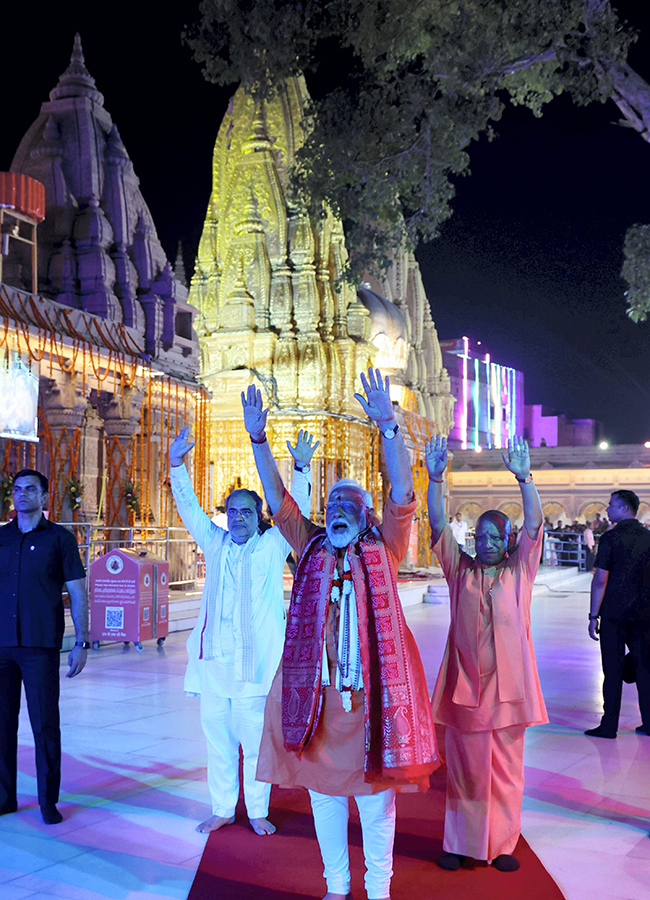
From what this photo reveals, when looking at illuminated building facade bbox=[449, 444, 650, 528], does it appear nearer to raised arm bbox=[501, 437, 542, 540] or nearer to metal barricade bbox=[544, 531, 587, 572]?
metal barricade bbox=[544, 531, 587, 572]

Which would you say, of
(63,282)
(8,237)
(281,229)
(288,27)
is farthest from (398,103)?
(281,229)

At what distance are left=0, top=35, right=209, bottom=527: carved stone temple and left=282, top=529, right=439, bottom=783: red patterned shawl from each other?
32.0ft

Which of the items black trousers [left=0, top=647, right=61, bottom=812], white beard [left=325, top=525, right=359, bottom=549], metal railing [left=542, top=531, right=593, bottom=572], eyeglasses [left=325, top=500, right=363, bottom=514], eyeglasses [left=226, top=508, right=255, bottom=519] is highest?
eyeglasses [left=325, top=500, right=363, bottom=514]

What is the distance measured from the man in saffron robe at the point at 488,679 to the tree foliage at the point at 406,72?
5.97 metres

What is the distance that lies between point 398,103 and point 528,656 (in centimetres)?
751

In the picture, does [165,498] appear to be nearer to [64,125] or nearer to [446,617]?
[446,617]

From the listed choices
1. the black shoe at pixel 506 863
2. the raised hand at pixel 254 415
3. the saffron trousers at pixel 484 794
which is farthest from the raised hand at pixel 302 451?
the black shoe at pixel 506 863

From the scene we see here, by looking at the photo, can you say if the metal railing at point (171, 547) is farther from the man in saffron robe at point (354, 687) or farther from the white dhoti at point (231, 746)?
the man in saffron robe at point (354, 687)

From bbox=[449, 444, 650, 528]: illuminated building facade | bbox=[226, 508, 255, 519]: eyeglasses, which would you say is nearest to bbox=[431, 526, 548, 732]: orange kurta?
bbox=[226, 508, 255, 519]: eyeglasses

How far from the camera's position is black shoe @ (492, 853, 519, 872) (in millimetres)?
3912

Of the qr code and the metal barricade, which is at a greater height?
the qr code

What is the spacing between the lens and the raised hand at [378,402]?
3.54m

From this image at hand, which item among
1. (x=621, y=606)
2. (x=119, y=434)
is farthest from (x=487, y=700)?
(x=119, y=434)

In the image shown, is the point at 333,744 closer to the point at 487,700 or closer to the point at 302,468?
the point at 487,700
